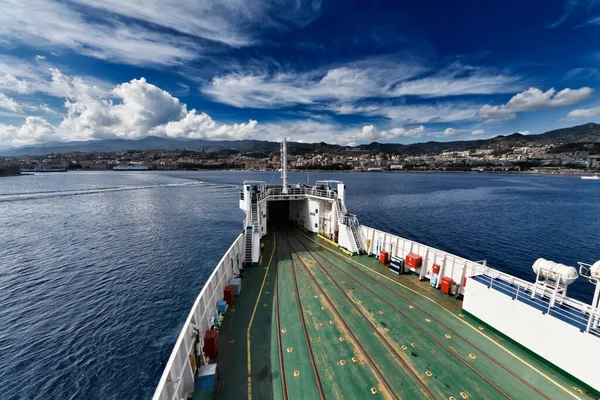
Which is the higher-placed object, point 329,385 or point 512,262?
point 329,385

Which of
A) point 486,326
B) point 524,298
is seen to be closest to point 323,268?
point 486,326

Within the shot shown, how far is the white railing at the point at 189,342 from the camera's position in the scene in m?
5.14

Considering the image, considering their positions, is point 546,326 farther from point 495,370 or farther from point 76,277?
point 76,277

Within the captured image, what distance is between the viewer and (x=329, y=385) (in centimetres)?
648

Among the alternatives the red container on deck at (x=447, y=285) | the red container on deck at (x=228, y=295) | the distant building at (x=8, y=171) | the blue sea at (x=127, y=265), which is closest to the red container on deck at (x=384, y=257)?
the red container on deck at (x=447, y=285)

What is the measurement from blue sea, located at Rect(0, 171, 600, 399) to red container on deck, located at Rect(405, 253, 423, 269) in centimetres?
1208

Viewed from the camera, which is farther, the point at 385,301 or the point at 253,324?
the point at 385,301

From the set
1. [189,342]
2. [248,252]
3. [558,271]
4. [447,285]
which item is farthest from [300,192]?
[558,271]

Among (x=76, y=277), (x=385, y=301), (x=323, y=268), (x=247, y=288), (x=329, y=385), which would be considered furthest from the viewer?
(x=76, y=277)

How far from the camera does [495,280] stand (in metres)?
9.16

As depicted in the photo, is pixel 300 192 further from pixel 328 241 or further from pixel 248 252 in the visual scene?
pixel 248 252

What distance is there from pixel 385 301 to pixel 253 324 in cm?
542

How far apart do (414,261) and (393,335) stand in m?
4.85

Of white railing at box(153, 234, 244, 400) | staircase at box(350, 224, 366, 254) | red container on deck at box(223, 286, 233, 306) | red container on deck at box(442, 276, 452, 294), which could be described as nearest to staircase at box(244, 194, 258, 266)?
white railing at box(153, 234, 244, 400)
